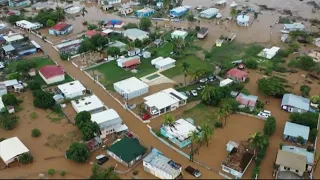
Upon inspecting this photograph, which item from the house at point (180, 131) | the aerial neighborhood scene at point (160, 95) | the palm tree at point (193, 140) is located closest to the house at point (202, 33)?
the aerial neighborhood scene at point (160, 95)

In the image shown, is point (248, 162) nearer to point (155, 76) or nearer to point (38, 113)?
point (155, 76)

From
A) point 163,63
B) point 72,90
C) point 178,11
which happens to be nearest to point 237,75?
point 163,63

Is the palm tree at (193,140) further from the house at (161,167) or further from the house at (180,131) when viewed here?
the house at (161,167)

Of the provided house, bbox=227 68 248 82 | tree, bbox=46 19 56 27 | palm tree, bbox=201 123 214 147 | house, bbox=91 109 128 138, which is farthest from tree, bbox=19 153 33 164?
tree, bbox=46 19 56 27

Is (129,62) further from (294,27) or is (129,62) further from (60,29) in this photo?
(294,27)

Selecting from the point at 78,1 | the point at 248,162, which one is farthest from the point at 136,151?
the point at 78,1

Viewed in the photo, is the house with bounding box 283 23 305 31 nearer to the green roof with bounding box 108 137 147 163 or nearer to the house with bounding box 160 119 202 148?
the house with bounding box 160 119 202 148
